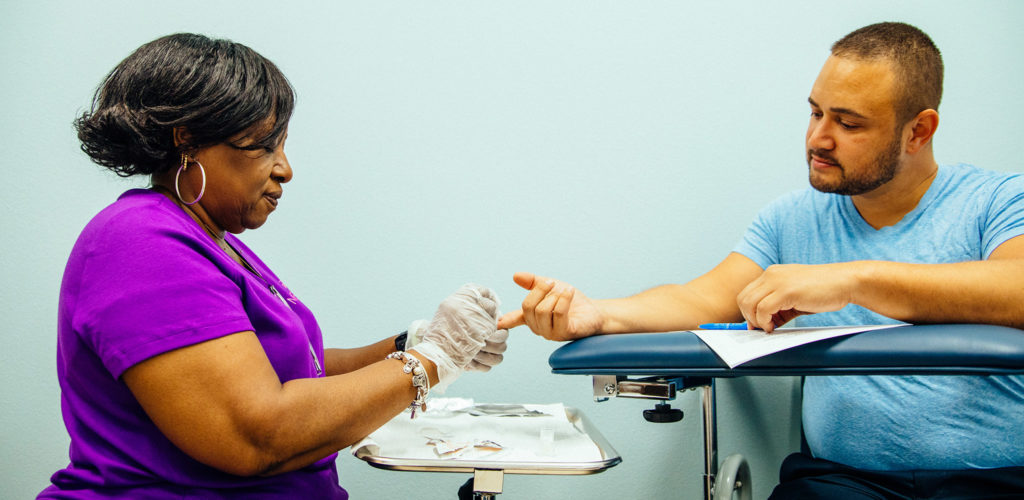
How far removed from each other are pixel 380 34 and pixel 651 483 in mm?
1341

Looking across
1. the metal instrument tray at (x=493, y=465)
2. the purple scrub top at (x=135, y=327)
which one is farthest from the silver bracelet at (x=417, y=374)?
the purple scrub top at (x=135, y=327)

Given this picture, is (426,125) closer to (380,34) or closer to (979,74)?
(380,34)

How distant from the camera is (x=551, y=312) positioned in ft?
3.98

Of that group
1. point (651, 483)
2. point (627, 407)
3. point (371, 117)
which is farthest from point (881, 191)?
point (371, 117)

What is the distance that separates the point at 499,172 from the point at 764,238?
660 mm

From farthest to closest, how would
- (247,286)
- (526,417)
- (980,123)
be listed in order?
1. (980,123)
2. (526,417)
3. (247,286)

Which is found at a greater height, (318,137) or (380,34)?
(380,34)

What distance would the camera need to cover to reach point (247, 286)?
1.00 m

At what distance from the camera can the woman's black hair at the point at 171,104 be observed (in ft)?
3.24

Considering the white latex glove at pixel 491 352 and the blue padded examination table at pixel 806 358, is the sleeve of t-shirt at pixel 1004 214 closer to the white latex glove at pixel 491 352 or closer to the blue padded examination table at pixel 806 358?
the blue padded examination table at pixel 806 358

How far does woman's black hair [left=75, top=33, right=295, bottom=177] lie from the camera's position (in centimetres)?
99

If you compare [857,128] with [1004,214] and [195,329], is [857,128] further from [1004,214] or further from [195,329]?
[195,329]

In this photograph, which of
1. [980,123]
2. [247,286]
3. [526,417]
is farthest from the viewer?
[980,123]

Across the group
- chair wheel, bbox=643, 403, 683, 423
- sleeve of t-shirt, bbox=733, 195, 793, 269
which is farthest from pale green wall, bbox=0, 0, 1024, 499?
chair wheel, bbox=643, 403, 683, 423
